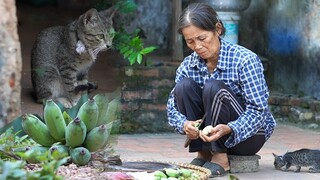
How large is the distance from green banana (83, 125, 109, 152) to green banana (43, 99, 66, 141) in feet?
0.38

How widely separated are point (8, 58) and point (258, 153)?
3.43 metres

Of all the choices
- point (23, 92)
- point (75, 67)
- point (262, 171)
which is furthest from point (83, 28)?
point (262, 171)

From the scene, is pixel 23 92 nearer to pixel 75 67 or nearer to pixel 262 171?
pixel 75 67

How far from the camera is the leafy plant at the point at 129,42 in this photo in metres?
6.38

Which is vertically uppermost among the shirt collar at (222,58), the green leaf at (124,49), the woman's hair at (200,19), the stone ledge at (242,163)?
the woman's hair at (200,19)

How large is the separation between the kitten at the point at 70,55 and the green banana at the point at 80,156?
334cm

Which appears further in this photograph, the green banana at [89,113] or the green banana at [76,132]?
the green banana at [89,113]

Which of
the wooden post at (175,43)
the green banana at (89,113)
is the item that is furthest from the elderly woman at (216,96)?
the wooden post at (175,43)

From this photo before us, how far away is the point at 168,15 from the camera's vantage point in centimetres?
769

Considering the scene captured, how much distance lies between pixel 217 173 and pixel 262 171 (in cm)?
49

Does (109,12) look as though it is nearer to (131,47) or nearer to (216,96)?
(131,47)

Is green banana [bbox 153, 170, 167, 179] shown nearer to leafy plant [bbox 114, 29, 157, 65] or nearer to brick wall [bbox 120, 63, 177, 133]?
leafy plant [bbox 114, 29, 157, 65]

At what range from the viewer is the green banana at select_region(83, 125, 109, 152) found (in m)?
3.30

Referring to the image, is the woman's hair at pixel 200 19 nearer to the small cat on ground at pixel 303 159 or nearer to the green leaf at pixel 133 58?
the small cat on ground at pixel 303 159
